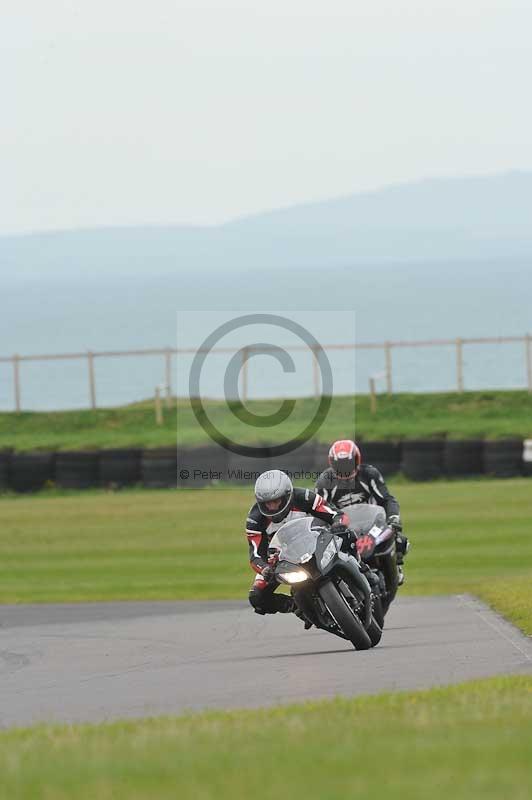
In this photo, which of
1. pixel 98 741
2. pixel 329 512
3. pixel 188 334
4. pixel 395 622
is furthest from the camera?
pixel 188 334

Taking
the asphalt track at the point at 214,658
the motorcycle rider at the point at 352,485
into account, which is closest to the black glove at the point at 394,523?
the motorcycle rider at the point at 352,485

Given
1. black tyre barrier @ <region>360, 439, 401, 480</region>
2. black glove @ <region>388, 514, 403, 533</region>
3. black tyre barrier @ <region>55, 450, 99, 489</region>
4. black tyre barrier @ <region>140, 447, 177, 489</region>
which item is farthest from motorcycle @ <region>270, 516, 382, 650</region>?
black tyre barrier @ <region>55, 450, 99, 489</region>

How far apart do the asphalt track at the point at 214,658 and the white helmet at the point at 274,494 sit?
112 cm

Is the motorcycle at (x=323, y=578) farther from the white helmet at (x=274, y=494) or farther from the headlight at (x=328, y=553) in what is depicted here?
the white helmet at (x=274, y=494)

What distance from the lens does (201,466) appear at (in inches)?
1328

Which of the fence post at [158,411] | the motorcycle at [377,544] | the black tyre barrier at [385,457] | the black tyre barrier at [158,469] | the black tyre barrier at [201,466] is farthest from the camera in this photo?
the fence post at [158,411]

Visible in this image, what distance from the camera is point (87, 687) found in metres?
11.5

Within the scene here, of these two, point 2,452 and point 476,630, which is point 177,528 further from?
point 476,630

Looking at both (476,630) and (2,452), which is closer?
(476,630)

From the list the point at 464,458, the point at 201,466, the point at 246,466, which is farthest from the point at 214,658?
the point at 201,466

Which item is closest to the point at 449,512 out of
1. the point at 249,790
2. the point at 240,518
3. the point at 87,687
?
the point at 240,518

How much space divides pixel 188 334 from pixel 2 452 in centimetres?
12564

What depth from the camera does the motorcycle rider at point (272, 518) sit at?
12641mm

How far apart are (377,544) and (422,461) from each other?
19.0 m
